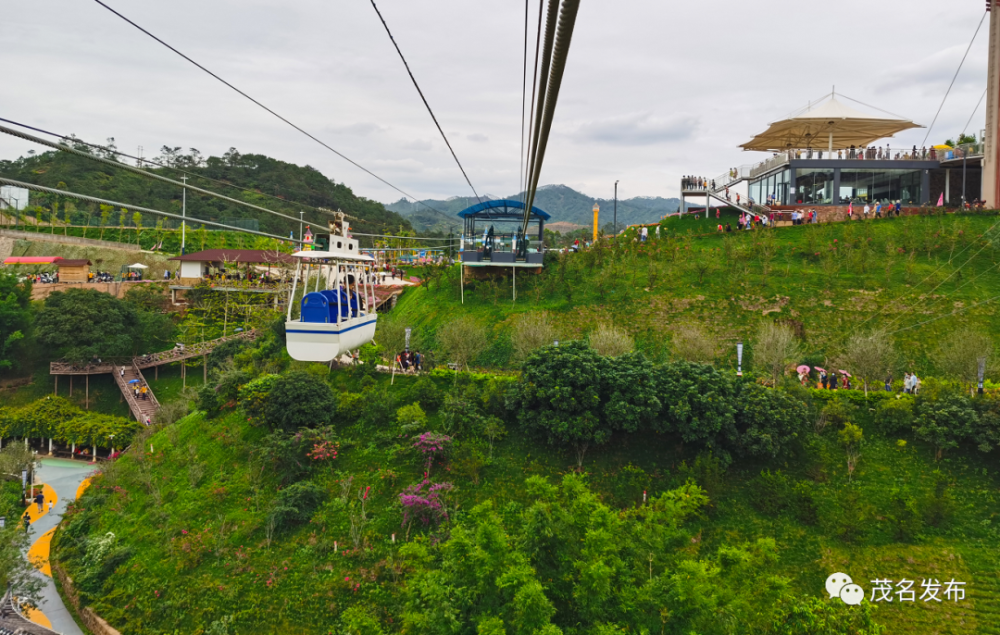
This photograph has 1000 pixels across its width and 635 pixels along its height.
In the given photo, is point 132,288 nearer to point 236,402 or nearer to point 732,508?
point 236,402

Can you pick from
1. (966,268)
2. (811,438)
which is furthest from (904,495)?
(966,268)

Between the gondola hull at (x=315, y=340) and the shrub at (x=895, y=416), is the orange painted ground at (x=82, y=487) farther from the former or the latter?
the shrub at (x=895, y=416)

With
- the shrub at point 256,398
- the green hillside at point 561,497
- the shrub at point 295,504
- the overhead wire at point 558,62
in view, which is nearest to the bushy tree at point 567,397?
the green hillside at point 561,497

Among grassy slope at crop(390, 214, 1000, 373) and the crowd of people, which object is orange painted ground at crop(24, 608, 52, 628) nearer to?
the crowd of people

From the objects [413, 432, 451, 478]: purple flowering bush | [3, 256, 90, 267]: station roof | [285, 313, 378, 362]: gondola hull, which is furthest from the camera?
[3, 256, 90, 267]: station roof

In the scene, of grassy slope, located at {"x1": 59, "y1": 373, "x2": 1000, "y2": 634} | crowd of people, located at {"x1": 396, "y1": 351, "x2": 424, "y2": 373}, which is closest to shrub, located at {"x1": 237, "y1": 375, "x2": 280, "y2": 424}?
grassy slope, located at {"x1": 59, "y1": 373, "x2": 1000, "y2": 634}

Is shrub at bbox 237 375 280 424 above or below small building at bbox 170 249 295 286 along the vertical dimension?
below
